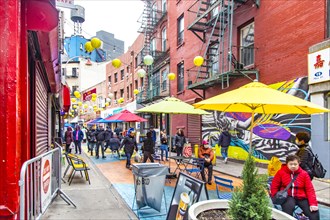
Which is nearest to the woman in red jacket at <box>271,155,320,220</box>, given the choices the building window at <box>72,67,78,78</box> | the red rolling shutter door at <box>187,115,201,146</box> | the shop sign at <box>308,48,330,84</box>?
the shop sign at <box>308,48,330,84</box>

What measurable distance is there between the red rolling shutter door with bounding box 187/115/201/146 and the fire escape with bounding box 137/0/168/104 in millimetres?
5247

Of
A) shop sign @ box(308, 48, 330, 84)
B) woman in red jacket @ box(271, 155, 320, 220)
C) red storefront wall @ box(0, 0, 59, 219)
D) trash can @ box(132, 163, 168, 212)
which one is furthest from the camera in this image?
shop sign @ box(308, 48, 330, 84)

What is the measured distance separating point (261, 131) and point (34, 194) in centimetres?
968

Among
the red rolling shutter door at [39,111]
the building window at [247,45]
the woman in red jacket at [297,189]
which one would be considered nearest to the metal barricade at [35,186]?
the red rolling shutter door at [39,111]

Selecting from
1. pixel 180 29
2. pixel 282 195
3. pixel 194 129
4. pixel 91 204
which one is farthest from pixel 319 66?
pixel 180 29

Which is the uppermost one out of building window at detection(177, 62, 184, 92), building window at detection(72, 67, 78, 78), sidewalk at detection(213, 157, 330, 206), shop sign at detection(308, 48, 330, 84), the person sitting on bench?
building window at detection(72, 67, 78, 78)

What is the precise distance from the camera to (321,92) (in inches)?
351

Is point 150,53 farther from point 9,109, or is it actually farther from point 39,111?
point 9,109

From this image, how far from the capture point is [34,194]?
12.4 feet

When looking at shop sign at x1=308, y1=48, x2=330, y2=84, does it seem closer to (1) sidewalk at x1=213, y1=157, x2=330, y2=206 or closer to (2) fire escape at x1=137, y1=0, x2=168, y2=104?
(1) sidewalk at x1=213, y1=157, x2=330, y2=206

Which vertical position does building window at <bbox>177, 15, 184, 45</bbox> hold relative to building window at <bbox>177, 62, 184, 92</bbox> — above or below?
above

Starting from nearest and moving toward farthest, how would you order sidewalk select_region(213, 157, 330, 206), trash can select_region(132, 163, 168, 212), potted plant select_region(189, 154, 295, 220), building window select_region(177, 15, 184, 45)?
1. potted plant select_region(189, 154, 295, 220)
2. trash can select_region(132, 163, 168, 212)
3. sidewalk select_region(213, 157, 330, 206)
4. building window select_region(177, 15, 184, 45)

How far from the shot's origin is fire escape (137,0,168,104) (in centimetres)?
2352

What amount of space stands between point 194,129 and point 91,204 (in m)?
11.9
